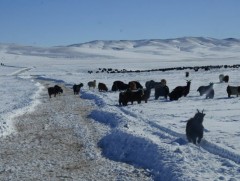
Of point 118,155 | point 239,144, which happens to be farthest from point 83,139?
point 239,144

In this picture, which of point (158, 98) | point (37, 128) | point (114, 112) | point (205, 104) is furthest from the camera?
point (158, 98)

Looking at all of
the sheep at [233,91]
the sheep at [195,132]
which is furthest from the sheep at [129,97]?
the sheep at [195,132]

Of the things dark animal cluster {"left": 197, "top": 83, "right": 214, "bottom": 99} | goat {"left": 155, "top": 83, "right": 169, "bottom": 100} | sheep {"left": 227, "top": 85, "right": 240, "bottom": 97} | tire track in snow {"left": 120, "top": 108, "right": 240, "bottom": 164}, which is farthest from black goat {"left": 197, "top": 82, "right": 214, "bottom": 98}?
tire track in snow {"left": 120, "top": 108, "right": 240, "bottom": 164}

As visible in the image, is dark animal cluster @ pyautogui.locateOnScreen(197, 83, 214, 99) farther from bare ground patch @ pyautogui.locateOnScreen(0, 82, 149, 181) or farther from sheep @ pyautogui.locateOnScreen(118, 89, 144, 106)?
bare ground patch @ pyautogui.locateOnScreen(0, 82, 149, 181)

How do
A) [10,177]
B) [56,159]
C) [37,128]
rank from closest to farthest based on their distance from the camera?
1. [10,177]
2. [56,159]
3. [37,128]

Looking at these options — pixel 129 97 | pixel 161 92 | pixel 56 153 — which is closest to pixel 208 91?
pixel 161 92

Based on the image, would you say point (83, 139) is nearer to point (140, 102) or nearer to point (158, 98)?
point (140, 102)

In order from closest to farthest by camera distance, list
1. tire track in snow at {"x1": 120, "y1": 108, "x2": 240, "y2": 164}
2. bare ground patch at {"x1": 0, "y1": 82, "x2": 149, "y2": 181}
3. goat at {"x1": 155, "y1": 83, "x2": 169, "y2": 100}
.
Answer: bare ground patch at {"x1": 0, "y1": 82, "x2": 149, "y2": 181}
tire track in snow at {"x1": 120, "y1": 108, "x2": 240, "y2": 164}
goat at {"x1": 155, "y1": 83, "x2": 169, "y2": 100}

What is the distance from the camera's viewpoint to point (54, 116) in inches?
849

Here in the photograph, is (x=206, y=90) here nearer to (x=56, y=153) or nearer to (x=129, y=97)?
(x=129, y=97)

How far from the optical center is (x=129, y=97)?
26.1 metres

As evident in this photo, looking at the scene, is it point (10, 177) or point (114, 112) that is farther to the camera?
point (114, 112)

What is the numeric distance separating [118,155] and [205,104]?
1255 cm

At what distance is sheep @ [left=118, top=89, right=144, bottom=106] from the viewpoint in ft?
84.0
